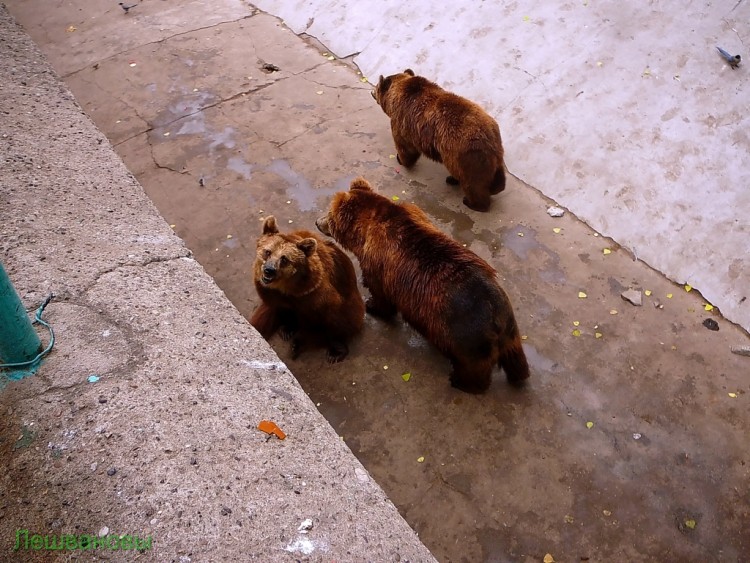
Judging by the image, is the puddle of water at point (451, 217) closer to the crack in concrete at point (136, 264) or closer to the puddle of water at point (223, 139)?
the puddle of water at point (223, 139)

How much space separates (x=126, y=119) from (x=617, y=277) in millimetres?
5365

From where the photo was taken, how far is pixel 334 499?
81.6 inches

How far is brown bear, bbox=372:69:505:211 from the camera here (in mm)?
4461

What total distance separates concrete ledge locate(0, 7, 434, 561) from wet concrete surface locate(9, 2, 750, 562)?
104 cm

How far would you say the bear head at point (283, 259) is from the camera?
321 centimetres

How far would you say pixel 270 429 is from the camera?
2270 millimetres

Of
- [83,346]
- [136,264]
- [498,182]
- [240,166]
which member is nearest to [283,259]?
[136,264]

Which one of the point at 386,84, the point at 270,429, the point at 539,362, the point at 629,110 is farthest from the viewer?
the point at 386,84

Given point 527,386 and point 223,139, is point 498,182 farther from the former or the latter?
point 223,139

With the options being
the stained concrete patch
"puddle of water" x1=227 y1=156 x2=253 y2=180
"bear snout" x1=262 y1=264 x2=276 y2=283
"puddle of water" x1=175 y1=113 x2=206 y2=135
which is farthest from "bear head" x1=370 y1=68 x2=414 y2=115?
the stained concrete patch

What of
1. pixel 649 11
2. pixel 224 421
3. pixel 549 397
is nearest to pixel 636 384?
pixel 549 397

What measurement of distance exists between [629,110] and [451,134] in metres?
1.69

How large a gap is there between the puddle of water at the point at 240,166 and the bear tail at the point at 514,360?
316cm

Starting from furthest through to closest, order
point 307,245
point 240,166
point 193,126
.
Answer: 1. point 193,126
2. point 240,166
3. point 307,245
